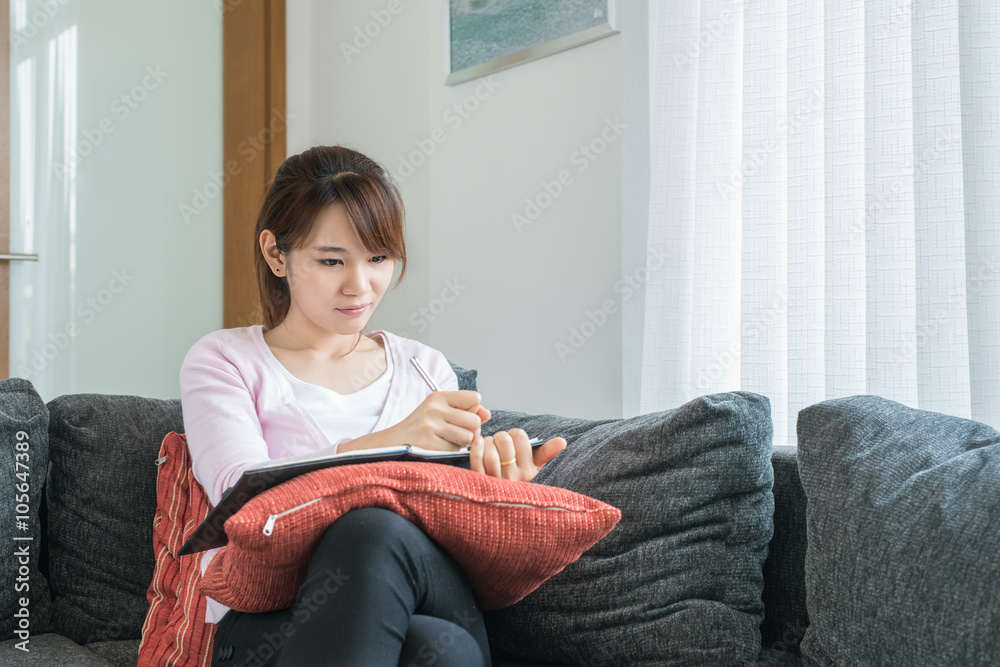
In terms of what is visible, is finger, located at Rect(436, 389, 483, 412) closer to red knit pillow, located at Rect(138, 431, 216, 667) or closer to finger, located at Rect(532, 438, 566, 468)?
finger, located at Rect(532, 438, 566, 468)

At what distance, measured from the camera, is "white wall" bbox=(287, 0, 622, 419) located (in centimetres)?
194

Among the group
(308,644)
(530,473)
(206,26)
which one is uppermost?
(206,26)

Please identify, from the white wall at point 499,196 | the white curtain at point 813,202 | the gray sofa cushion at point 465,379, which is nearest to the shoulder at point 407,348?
the gray sofa cushion at point 465,379

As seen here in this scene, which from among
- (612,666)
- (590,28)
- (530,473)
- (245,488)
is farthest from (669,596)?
(590,28)

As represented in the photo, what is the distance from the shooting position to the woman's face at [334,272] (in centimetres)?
125

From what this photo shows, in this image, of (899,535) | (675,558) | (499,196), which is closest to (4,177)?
(499,196)

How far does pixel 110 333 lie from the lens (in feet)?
8.50

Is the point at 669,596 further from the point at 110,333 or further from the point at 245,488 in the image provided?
the point at 110,333

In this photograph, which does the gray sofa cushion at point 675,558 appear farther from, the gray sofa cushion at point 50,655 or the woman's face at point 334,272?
the gray sofa cushion at point 50,655

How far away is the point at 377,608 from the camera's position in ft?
2.60

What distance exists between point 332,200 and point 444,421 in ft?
1.38

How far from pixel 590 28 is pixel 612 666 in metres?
1.44

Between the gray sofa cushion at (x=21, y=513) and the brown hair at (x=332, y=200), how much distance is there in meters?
0.44

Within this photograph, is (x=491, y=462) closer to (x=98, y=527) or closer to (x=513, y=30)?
(x=98, y=527)
